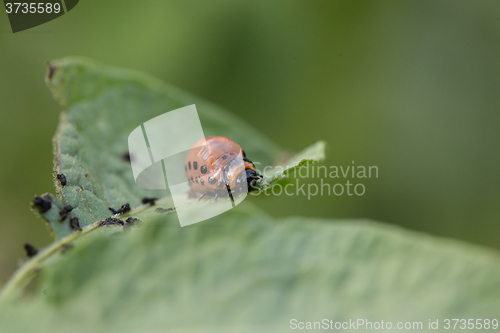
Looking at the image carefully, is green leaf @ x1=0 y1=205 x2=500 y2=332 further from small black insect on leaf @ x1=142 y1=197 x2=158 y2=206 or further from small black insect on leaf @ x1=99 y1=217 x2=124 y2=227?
small black insect on leaf @ x1=142 y1=197 x2=158 y2=206

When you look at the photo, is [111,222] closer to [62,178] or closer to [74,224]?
[74,224]

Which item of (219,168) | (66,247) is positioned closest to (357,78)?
(219,168)

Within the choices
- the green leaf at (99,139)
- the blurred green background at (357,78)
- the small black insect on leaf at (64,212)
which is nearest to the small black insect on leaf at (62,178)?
the green leaf at (99,139)

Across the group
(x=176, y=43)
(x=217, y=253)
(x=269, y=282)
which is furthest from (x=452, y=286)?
(x=176, y=43)

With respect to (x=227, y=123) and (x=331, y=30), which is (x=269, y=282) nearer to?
(x=227, y=123)

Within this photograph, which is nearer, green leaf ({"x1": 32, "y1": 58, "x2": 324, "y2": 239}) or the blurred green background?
green leaf ({"x1": 32, "y1": 58, "x2": 324, "y2": 239})

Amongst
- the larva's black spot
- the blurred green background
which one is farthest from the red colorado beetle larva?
the blurred green background

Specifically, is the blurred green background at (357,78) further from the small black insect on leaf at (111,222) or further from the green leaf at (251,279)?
the small black insect on leaf at (111,222)
